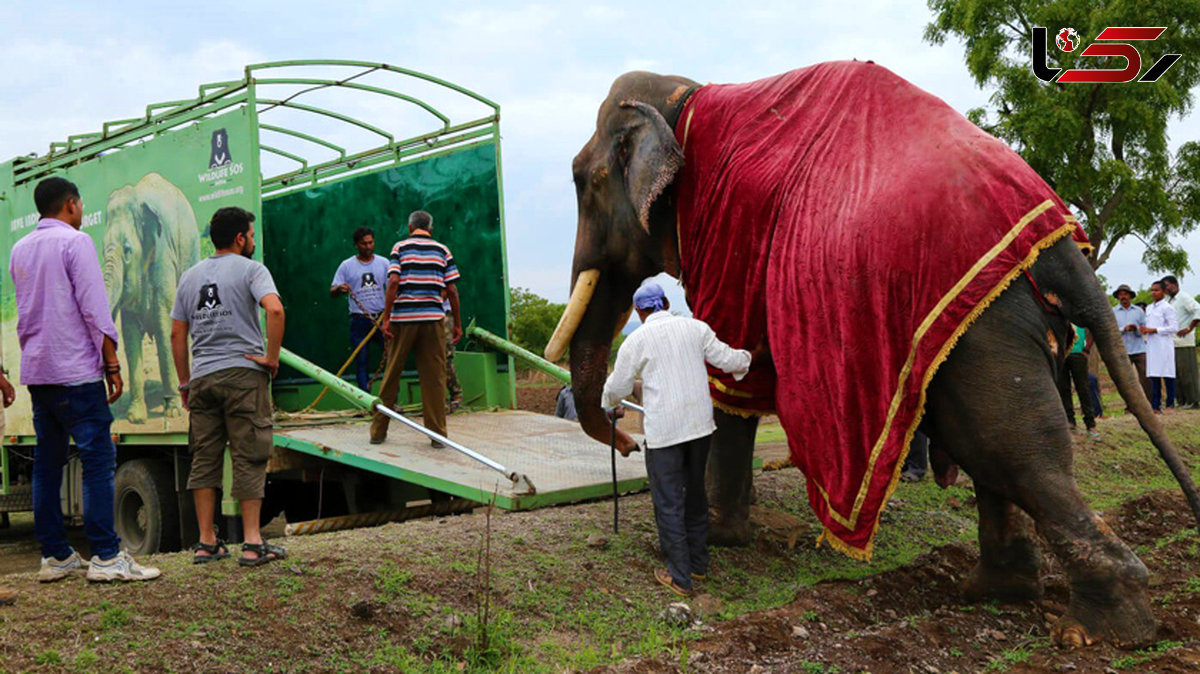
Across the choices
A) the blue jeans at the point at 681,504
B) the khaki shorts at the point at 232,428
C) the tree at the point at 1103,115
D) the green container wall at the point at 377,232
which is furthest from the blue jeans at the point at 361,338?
the tree at the point at 1103,115

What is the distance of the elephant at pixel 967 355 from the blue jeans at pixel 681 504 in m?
0.57

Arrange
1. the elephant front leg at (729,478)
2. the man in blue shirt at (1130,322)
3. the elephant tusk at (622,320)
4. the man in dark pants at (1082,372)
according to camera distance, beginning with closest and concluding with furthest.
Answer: the elephant front leg at (729,478) < the elephant tusk at (622,320) < the man in dark pants at (1082,372) < the man in blue shirt at (1130,322)

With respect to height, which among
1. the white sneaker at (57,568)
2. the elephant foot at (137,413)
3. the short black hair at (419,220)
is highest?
the short black hair at (419,220)

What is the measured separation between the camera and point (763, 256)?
5176mm

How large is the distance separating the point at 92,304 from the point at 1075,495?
174 inches

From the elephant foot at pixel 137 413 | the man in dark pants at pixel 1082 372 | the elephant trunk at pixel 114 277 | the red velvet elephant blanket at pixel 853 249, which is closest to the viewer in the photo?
the red velvet elephant blanket at pixel 853 249

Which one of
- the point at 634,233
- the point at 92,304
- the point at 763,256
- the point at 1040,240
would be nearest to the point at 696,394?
the point at 763,256

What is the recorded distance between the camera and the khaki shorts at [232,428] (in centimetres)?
493

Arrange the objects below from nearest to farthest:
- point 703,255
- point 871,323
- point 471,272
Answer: point 871,323
point 703,255
point 471,272

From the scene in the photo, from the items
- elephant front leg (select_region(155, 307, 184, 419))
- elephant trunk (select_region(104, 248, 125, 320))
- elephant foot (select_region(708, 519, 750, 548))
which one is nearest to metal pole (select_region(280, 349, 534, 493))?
elephant front leg (select_region(155, 307, 184, 419))

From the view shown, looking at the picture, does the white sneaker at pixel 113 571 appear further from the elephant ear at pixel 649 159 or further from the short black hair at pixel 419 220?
the short black hair at pixel 419 220

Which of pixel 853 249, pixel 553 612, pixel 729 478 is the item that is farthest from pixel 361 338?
pixel 853 249

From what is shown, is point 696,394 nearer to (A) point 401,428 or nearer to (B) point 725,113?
(B) point 725,113

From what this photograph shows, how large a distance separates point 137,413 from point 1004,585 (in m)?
6.65
